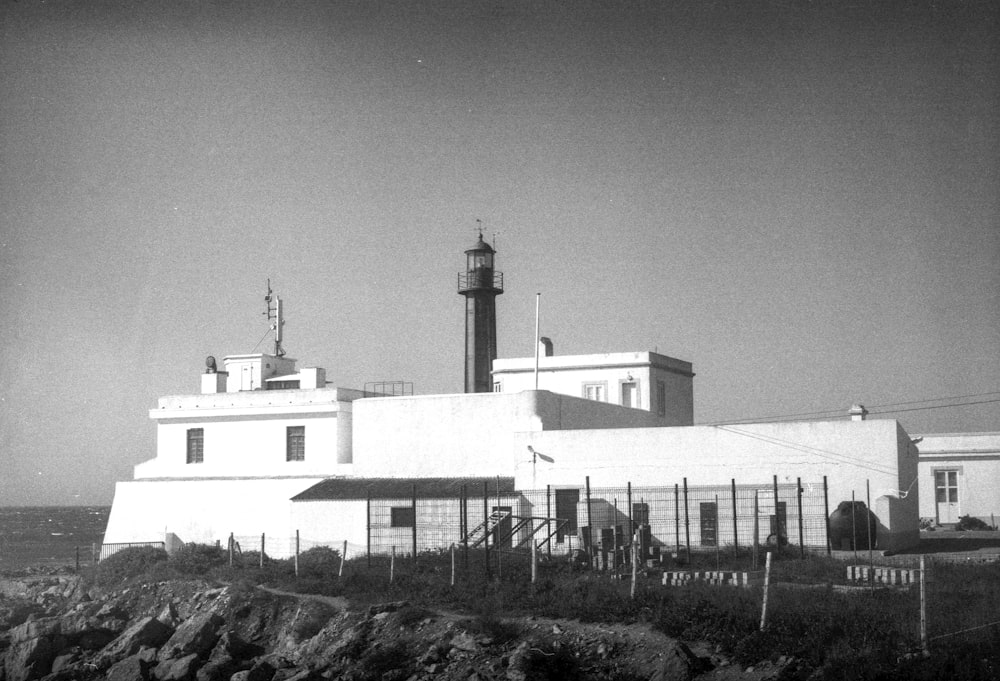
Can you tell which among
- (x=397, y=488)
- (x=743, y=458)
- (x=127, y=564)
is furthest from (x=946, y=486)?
(x=127, y=564)

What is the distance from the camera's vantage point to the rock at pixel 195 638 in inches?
843

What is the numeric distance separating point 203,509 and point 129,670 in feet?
56.3

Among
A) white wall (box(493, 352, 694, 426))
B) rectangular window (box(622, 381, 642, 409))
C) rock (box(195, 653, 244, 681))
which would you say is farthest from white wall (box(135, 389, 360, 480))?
rock (box(195, 653, 244, 681))

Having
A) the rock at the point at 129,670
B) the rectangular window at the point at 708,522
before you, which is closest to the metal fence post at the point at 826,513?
the rectangular window at the point at 708,522

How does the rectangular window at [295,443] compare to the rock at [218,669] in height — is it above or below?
above

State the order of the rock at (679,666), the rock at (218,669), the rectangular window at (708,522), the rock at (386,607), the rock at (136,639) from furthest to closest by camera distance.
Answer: the rectangular window at (708,522) < the rock at (136,639) < the rock at (386,607) < the rock at (218,669) < the rock at (679,666)

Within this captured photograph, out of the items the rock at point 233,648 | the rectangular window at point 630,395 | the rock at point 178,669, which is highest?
the rectangular window at point 630,395

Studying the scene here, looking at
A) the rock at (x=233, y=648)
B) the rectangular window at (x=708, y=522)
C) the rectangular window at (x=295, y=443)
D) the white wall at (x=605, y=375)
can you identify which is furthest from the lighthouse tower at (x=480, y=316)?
the rock at (x=233, y=648)

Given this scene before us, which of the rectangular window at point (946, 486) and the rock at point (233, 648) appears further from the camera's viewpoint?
the rectangular window at point (946, 486)

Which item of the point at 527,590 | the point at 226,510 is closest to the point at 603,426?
the point at 226,510

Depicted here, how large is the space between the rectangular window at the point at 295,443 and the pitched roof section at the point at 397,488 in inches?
101

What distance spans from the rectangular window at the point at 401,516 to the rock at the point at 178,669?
11.2 meters

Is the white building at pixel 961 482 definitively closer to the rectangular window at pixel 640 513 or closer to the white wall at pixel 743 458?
the white wall at pixel 743 458

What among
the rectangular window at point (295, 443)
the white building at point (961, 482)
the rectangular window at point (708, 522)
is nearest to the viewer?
the rectangular window at point (708, 522)
